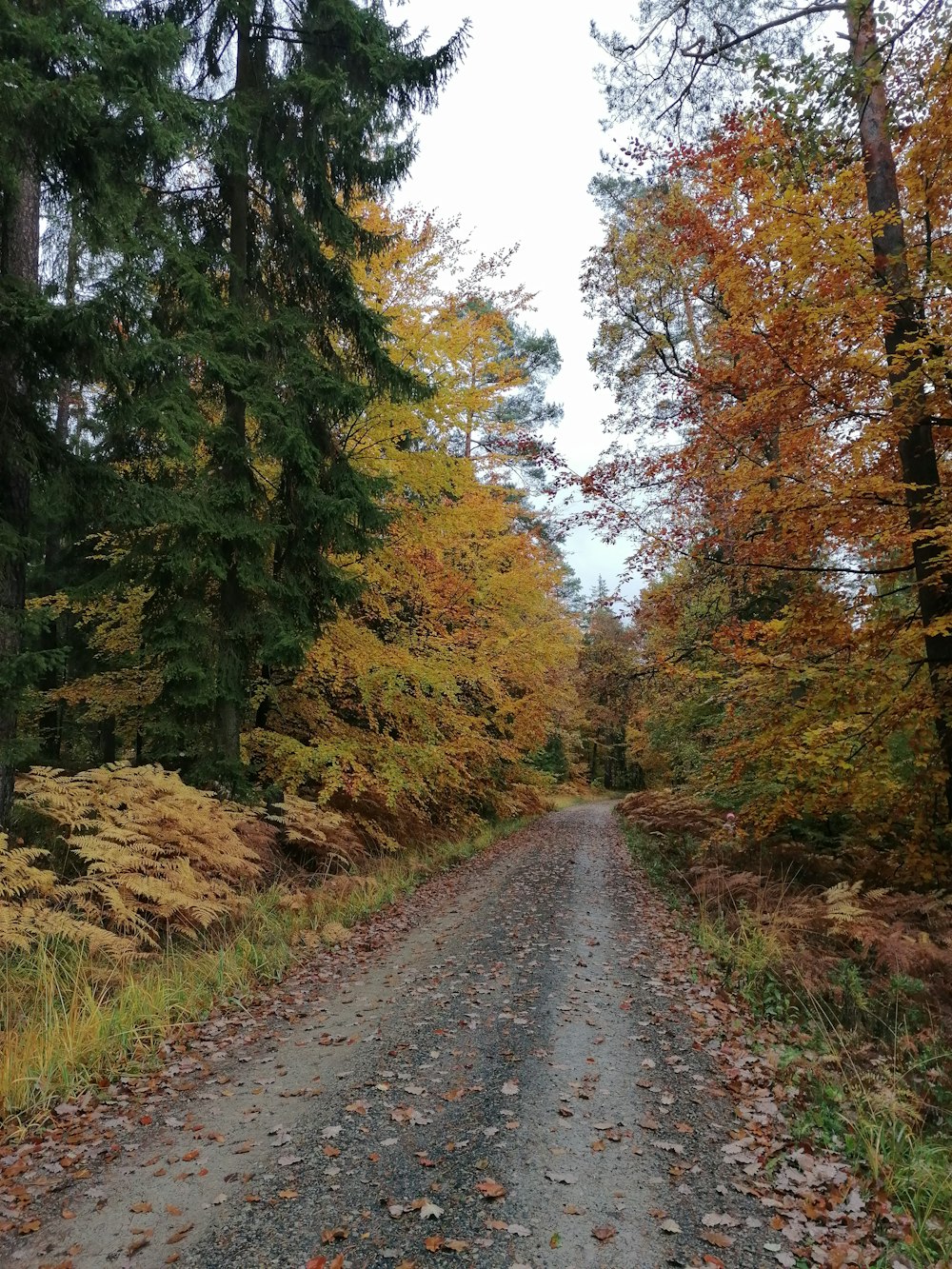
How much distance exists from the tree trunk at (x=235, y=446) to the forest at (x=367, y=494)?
6 centimetres

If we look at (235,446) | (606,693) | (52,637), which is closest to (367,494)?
(235,446)

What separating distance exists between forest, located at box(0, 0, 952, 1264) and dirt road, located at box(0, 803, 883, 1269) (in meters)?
0.81

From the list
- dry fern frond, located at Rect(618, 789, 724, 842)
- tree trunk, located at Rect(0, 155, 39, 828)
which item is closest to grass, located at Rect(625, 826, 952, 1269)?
dry fern frond, located at Rect(618, 789, 724, 842)

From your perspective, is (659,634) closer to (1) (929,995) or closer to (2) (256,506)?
(2) (256,506)

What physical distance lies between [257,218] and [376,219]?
2933mm

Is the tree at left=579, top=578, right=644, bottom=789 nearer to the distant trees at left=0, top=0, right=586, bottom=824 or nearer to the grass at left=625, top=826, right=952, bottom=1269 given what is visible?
the distant trees at left=0, top=0, right=586, bottom=824

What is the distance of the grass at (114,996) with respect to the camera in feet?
14.3

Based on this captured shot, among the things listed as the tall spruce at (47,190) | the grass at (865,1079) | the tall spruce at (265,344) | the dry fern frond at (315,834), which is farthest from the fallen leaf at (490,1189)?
the tall spruce at (265,344)

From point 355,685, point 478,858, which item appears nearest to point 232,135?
point 355,685

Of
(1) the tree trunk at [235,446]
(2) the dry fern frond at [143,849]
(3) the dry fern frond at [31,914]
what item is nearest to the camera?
(3) the dry fern frond at [31,914]

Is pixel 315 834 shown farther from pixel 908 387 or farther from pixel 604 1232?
pixel 908 387

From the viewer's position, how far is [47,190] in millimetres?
6578

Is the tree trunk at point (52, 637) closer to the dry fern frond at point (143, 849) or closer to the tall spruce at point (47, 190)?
the tall spruce at point (47, 190)

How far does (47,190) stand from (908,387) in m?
8.13
